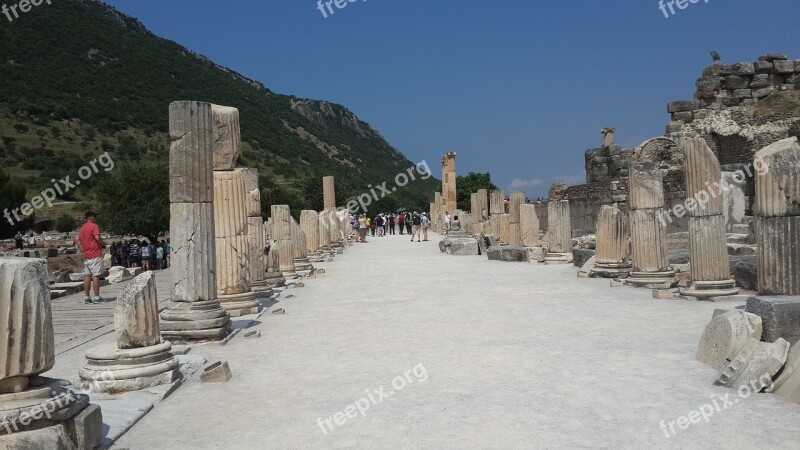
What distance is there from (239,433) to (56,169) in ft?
157

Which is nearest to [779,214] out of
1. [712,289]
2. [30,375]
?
[712,289]

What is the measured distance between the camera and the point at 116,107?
2387 inches

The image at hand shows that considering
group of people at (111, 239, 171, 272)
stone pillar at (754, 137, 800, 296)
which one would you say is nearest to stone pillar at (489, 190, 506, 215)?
group of people at (111, 239, 171, 272)

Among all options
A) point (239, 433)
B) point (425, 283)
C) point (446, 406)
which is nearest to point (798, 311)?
point (446, 406)

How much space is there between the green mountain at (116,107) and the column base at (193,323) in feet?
80.7

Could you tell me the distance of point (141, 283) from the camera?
6.77 meters

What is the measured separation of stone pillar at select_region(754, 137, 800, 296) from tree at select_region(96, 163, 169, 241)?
26.3 m

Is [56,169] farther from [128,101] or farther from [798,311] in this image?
[798,311]

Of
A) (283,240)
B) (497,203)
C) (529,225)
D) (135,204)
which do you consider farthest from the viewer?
(135,204)

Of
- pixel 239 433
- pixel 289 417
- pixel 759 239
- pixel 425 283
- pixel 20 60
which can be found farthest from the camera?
pixel 20 60

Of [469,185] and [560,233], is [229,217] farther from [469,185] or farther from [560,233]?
[469,185]

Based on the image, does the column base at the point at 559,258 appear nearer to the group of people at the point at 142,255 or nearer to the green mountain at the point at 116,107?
the group of people at the point at 142,255

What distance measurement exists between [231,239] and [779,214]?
7.63 metres

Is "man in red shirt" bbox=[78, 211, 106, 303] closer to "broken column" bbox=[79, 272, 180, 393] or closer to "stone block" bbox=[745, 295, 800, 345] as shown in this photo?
"broken column" bbox=[79, 272, 180, 393]
